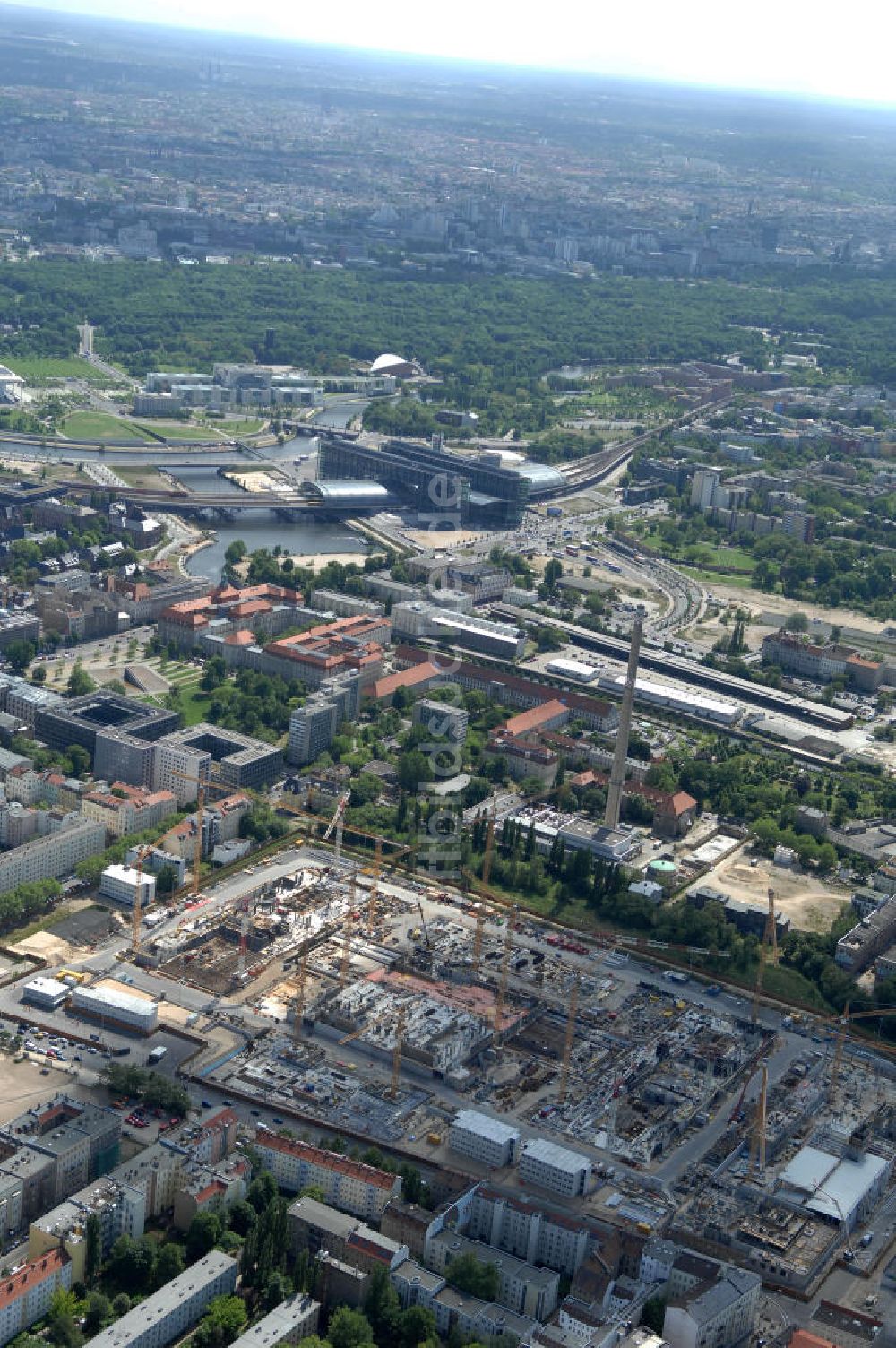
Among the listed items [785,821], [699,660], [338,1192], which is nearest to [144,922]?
[338,1192]

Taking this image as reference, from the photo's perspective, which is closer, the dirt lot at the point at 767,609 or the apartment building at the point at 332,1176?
the apartment building at the point at 332,1176

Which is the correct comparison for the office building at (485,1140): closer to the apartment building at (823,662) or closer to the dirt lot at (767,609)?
the apartment building at (823,662)

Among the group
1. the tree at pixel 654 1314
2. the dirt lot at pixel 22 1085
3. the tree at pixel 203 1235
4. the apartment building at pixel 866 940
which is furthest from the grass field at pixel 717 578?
the tree at pixel 203 1235

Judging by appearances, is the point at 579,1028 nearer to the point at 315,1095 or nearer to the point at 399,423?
the point at 315,1095

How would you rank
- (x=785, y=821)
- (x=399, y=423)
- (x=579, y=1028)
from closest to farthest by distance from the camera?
(x=579, y=1028)
(x=785, y=821)
(x=399, y=423)

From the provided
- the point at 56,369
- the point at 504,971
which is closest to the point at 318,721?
the point at 504,971

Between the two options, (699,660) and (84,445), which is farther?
(84,445)

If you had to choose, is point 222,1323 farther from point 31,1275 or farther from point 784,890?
point 784,890
